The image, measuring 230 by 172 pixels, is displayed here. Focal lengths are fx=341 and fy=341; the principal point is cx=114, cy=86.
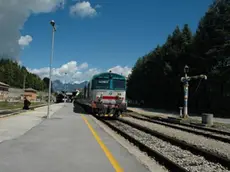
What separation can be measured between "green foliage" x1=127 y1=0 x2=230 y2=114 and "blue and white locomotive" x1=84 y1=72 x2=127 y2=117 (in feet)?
73.7

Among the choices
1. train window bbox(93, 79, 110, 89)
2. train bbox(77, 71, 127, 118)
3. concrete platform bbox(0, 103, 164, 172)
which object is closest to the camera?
concrete platform bbox(0, 103, 164, 172)

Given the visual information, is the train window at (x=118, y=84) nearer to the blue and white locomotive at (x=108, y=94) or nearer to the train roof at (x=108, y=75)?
the blue and white locomotive at (x=108, y=94)

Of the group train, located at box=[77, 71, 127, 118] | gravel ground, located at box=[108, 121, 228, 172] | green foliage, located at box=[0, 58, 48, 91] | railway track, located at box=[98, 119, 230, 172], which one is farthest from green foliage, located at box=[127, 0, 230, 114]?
green foliage, located at box=[0, 58, 48, 91]

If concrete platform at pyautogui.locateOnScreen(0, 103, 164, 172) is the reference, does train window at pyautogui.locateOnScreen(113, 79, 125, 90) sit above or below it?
above

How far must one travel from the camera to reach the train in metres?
26.8

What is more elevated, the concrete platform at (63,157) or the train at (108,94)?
the train at (108,94)

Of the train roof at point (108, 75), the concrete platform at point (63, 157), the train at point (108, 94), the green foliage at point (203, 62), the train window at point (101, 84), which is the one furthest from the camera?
the green foliage at point (203, 62)

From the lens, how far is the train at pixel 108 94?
2678cm

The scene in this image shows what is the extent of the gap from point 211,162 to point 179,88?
1989 inches

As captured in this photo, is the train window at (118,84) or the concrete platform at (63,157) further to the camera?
the train window at (118,84)

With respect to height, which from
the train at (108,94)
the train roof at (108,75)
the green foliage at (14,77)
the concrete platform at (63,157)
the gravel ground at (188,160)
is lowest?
the gravel ground at (188,160)

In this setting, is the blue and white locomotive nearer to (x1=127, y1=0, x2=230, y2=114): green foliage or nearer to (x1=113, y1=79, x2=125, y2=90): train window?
(x1=113, y1=79, x2=125, y2=90): train window

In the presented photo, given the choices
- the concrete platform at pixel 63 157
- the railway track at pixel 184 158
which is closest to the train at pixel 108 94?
the railway track at pixel 184 158

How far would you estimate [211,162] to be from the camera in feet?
31.4
